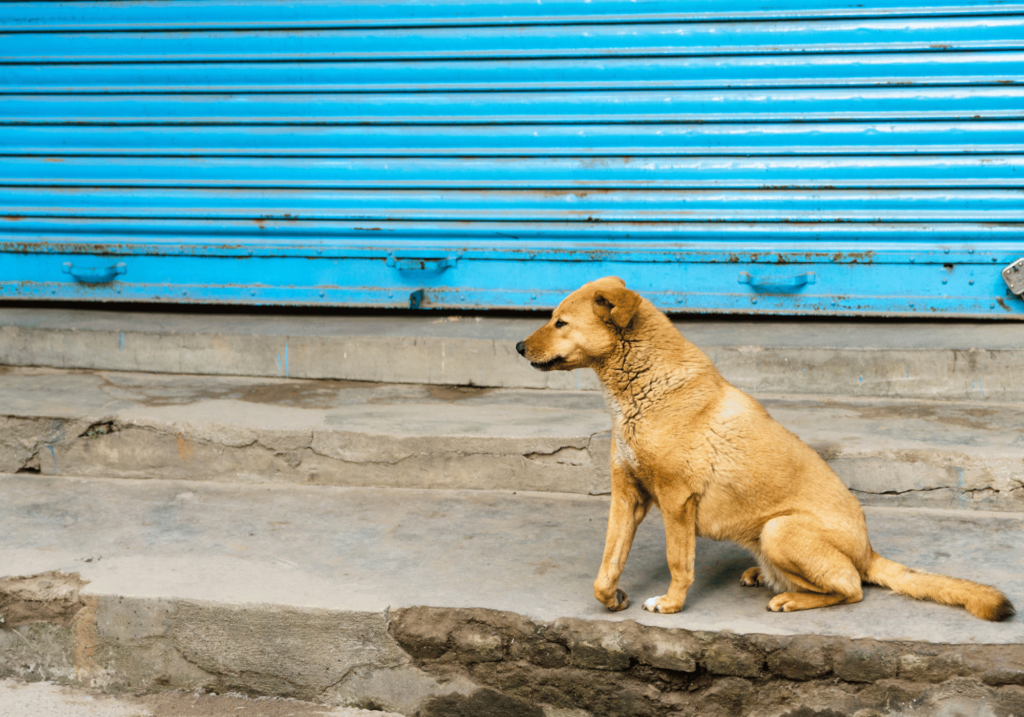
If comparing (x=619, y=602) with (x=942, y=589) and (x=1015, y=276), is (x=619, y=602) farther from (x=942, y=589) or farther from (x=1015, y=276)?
(x=1015, y=276)

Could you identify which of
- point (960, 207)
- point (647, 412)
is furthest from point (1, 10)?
point (960, 207)

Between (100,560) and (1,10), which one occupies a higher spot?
(1,10)

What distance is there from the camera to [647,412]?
112 inches

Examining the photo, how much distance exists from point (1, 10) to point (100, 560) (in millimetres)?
4492

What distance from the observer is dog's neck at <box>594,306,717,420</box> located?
9.39 feet

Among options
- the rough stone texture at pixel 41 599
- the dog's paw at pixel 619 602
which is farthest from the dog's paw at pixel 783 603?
the rough stone texture at pixel 41 599

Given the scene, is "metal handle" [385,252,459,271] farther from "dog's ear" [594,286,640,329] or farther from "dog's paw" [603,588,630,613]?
"dog's paw" [603,588,630,613]

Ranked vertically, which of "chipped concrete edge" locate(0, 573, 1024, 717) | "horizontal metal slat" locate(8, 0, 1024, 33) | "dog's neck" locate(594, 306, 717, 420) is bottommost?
"chipped concrete edge" locate(0, 573, 1024, 717)

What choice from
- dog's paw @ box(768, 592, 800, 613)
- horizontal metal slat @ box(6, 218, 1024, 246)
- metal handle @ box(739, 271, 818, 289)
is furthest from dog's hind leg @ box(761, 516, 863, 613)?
horizontal metal slat @ box(6, 218, 1024, 246)

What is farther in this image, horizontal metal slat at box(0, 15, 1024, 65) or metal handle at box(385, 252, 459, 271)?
metal handle at box(385, 252, 459, 271)

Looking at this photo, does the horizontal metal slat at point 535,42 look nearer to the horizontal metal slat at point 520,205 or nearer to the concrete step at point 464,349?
the horizontal metal slat at point 520,205

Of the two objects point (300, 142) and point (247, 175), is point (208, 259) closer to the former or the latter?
point (247, 175)

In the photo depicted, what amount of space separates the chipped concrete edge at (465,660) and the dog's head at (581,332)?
838 mm

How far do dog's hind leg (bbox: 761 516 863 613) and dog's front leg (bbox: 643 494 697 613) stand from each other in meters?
0.24
